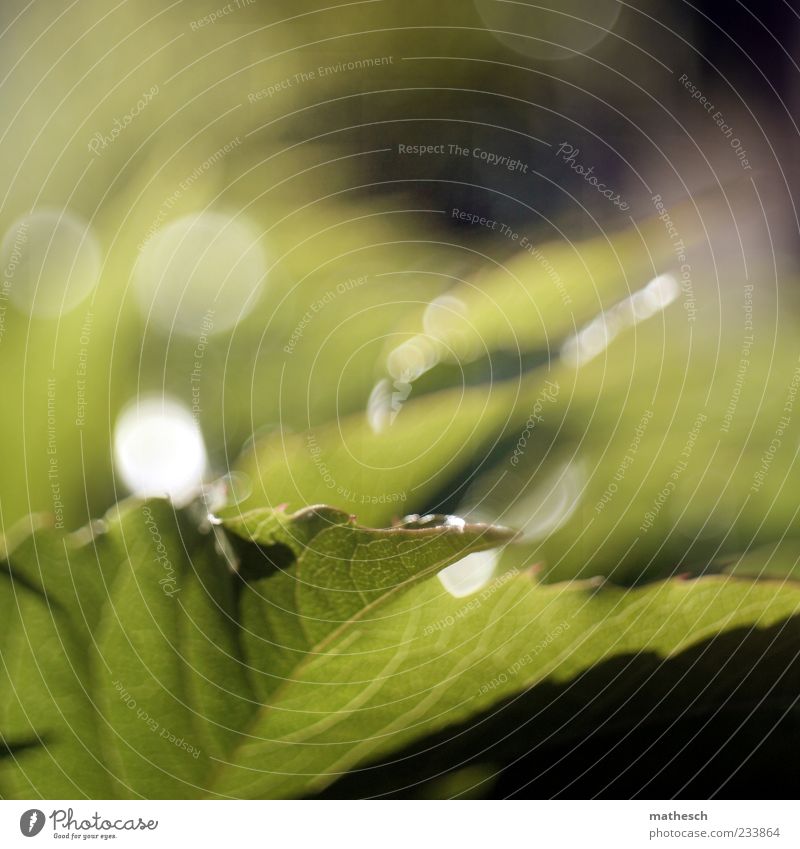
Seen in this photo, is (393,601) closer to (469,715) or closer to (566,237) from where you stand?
(469,715)

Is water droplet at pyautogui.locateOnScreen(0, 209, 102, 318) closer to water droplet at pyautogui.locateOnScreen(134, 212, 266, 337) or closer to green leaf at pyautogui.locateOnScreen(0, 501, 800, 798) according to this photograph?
water droplet at pyautogui.locateOnScreen(134, 212, 266, 337)

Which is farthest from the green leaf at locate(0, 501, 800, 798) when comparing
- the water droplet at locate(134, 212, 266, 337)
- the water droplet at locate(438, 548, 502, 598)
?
the water droplet at locate(134, 212, 266, 337)

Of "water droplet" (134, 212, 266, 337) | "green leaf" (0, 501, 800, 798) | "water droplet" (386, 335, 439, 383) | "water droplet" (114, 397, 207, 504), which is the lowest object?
"green leaf" (0, 501, 800, 798)

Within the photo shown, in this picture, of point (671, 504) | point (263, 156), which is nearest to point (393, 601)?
point (671, 504)
